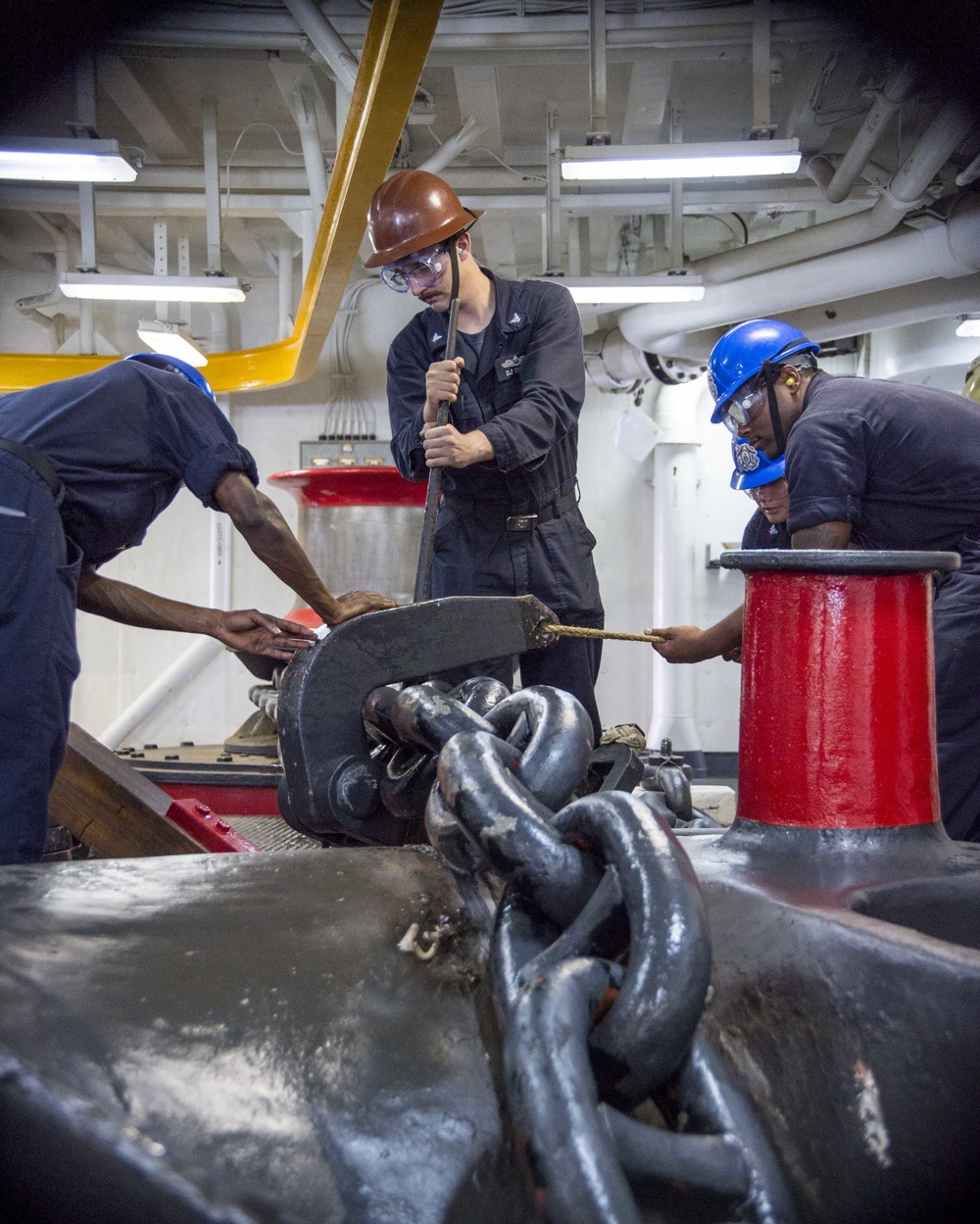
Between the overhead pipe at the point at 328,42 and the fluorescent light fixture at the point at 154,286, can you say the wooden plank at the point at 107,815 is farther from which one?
the fluorescent light fixture at the point at 154,286

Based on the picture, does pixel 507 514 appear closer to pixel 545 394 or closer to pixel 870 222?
pixel 545 394

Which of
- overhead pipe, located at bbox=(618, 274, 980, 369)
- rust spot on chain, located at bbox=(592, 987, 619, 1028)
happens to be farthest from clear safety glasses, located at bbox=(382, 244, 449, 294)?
overhead pipe, located at bbox=(618, 274, 980, 369)

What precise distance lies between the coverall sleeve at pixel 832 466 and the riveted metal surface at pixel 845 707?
1183 mm

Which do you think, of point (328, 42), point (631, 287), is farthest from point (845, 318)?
point (328, 42)

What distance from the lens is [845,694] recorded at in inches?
39.7

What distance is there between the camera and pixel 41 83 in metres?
5.42

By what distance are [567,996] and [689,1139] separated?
0.11m

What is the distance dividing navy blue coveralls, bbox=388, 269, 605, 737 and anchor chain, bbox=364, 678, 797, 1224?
173 centimetres

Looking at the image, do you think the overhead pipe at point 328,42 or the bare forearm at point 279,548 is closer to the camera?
the bare forearm at point 279,548

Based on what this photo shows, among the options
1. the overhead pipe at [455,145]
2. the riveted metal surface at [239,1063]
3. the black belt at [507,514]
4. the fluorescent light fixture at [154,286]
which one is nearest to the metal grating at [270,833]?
the black belt at [507,514]

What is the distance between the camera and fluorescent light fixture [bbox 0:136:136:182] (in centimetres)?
421

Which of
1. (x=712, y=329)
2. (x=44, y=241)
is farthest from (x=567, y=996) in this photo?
(x=44, y=241)

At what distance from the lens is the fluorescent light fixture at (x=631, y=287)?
5.18 meters

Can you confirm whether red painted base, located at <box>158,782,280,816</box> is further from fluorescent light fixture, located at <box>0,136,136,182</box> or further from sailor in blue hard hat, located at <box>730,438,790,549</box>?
fluorescent light fixture, located at <box>0,136,136,182</box>
